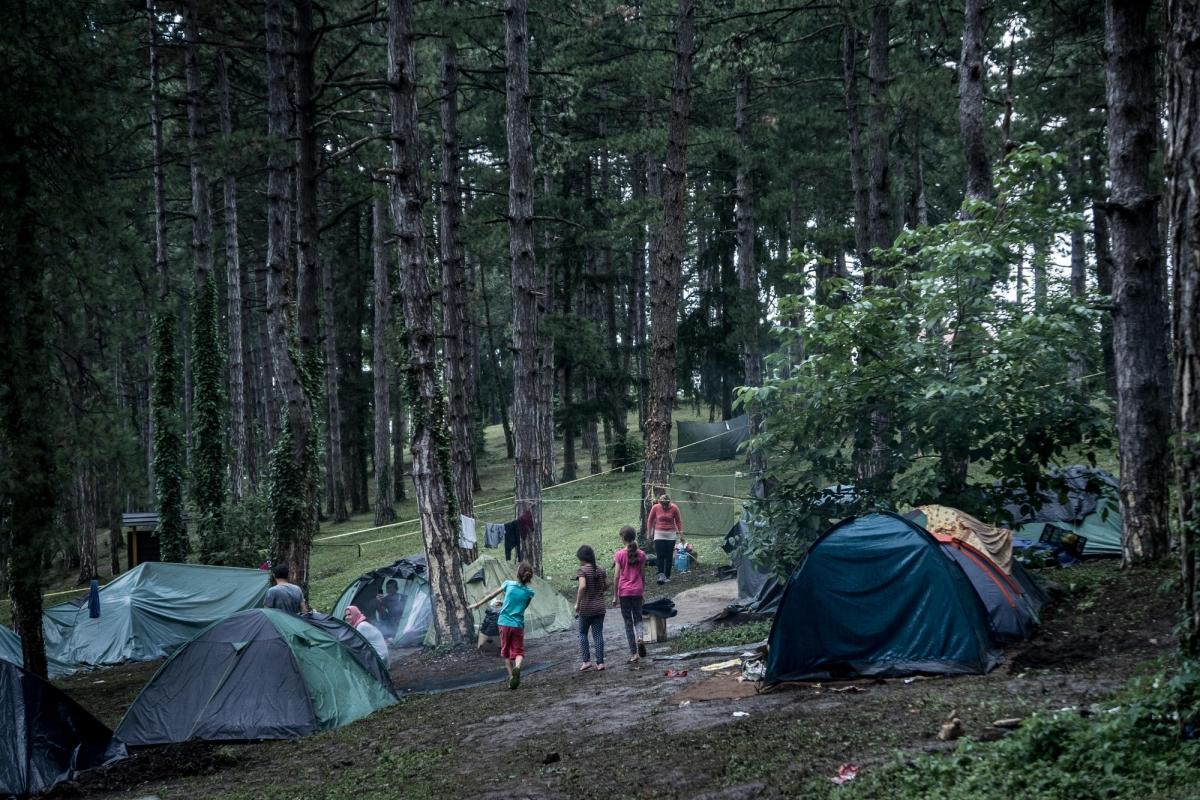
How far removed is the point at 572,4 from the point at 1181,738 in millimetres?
21414

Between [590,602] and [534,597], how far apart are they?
493 centimetres

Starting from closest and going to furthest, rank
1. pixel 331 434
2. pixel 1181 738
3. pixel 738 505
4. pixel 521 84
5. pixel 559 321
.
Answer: pixel 1181 738 → pixel 521 84 → pixel 738 505 → pixel 559 321 → pixel 331 434

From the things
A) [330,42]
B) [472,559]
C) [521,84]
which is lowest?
[472,559]

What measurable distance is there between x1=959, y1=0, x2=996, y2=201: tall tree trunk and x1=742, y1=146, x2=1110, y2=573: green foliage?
6.10ft

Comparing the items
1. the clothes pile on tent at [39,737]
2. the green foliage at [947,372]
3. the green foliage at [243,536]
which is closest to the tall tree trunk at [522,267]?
the green foliage at [947,372]

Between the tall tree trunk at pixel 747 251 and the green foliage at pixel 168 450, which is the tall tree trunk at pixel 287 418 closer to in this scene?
the green foliage at pixel 168 450

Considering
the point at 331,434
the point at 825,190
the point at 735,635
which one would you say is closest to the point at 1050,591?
the point at 735,635

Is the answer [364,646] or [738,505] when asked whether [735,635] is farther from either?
[738,505]

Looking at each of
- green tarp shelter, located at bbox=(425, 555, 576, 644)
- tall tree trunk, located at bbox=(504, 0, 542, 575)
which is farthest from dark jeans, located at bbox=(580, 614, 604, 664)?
tall tree trunk, located at bbox=(504, 0, 542, 575)

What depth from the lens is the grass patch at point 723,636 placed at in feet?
43.3

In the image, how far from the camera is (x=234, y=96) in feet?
88.8

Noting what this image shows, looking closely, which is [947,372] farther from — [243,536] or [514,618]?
[243,536]

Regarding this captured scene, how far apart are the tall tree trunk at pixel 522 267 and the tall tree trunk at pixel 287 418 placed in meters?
3.81

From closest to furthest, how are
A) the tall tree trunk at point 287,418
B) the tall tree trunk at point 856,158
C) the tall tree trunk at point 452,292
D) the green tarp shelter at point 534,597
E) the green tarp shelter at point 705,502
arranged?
the green tarp shelter at point 534,597
the tall tree trunk at point 287,418
the tall tree trunk at point 856,158
the tall tree trunk at point 452,292
the green tarp shelter at point 705,502
